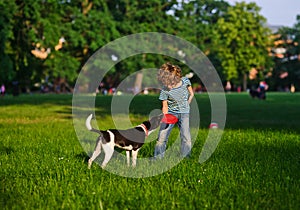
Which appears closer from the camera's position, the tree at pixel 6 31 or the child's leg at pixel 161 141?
the child's leg at pixel 161 141

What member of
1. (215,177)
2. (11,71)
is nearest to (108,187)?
(215,177)

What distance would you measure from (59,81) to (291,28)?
5108cm

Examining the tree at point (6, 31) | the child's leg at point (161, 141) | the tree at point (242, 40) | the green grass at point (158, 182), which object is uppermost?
the tree at point (242, 40)

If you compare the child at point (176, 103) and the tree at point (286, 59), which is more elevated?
the tree at point (286, 59)

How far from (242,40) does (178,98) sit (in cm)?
7586

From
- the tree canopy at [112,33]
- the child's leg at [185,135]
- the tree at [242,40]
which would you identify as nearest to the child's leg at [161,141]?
the child's leg at [185,135]

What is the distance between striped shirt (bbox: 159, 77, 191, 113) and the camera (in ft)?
24.7

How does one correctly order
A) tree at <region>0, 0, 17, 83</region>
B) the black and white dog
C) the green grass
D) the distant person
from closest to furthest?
the green grass < the black and white dog < tree at <region>0, 0, 17, 83</region> < the distant person

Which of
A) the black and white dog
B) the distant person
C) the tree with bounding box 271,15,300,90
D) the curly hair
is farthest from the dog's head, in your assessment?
the tree with bounding box 271,15,300,90

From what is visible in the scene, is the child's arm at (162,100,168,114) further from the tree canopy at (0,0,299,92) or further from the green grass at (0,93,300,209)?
the tree canopy at (0,0,299,92)

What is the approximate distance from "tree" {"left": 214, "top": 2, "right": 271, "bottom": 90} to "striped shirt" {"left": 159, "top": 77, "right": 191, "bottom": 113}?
71.7 m

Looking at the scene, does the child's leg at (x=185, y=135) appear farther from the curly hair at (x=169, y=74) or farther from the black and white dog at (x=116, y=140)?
the black and white dog at (x=116, y=140)

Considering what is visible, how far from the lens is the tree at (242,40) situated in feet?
262

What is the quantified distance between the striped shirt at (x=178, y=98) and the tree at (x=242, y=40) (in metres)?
71.7
